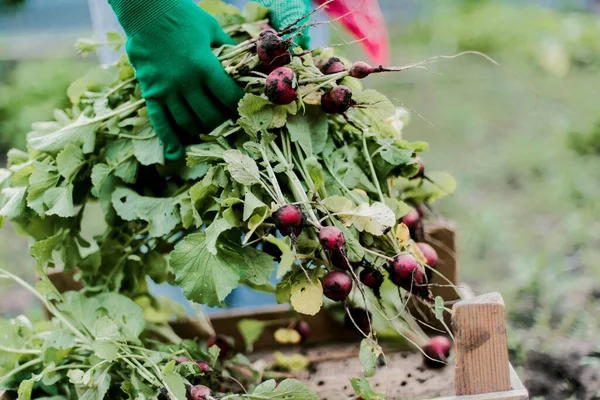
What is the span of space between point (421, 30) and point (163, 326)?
6.15 m

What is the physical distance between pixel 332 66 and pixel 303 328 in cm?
71

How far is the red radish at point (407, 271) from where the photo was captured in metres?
1.12

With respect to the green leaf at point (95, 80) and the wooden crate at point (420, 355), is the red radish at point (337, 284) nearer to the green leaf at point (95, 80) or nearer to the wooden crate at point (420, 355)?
the wooden crate at point (420, 355)

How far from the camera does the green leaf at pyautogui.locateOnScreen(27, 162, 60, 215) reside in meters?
1.28

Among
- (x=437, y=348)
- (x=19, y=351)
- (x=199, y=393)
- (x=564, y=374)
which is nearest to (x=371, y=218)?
(x=199, y=393)

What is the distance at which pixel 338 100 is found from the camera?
1.20 metres

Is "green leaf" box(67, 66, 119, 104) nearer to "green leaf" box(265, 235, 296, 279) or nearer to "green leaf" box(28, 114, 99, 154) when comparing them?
"green leaf" box(28, 114, 99, 154)

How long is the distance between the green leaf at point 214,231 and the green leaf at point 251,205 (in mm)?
42

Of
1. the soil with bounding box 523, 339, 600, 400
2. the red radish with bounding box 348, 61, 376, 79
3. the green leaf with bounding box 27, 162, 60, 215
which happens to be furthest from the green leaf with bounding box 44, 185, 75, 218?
the soil with bounding box 523, 339, 600, 400

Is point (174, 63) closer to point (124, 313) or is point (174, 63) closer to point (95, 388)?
point (124, 313)

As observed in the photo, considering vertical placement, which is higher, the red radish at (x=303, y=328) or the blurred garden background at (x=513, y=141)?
the red radish at (x=303, y=328)

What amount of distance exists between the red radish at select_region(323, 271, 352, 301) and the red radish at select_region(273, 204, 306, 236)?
0.10m

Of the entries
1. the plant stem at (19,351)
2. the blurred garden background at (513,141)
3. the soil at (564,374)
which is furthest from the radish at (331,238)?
the soil at (564,374)

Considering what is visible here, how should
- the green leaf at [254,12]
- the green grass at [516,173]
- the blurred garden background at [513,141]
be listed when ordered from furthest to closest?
1. the green grass at [516,173]
2. the blurred garden background at [513,141]
3. the green leaf at [254,12]
